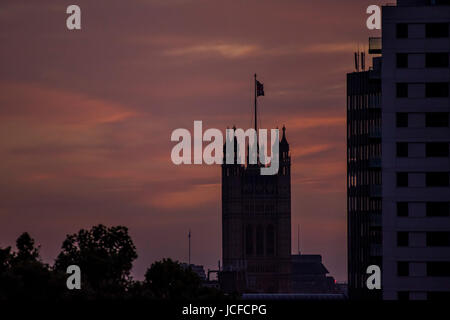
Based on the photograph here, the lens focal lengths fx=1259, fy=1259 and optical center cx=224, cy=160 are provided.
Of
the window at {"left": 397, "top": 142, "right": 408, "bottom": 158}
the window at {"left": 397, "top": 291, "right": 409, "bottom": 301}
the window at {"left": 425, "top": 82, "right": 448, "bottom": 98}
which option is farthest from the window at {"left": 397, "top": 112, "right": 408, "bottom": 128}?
the window at {"left": 397, "top": 291, "right": 409, "bottom": 301}

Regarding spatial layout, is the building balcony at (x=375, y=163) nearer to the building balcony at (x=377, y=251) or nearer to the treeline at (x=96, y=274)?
the building balcony at (x=377, y=251)

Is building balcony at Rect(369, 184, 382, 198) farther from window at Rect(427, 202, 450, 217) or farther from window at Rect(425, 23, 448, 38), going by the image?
window at Rect(425, 23, 448, 38)

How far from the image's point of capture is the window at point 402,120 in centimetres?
12212

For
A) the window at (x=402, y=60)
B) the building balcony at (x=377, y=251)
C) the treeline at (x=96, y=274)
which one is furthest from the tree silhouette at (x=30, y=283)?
the window at (x=402, y=60)

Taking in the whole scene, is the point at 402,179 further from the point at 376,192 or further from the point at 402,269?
the point at 402,269

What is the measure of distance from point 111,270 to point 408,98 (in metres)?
60.2

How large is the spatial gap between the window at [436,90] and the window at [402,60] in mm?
3024

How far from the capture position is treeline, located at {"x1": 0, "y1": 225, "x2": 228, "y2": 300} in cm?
14725

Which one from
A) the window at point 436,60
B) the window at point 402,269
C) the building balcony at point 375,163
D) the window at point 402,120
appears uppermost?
the window at point 436,60

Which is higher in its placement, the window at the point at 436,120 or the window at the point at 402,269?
the window at the point at 436,120

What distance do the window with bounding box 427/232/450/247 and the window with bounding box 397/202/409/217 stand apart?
3.02m

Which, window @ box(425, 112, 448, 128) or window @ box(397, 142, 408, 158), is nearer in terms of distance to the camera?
window @ box(397, 142, 408, 158)

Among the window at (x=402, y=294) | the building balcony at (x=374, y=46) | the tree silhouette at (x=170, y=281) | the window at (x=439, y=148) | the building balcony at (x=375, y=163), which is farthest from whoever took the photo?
the tree silhouette at (x=170, y=281)
